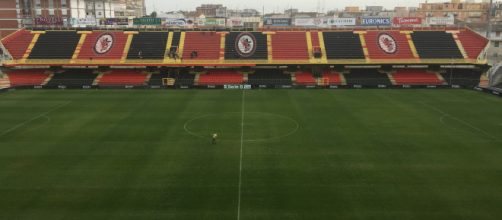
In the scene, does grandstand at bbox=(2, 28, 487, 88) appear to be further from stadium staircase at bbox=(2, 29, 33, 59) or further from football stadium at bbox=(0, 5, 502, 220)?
football stadium at bbox=(0, 5, 502, 220)

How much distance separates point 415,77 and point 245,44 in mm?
21734

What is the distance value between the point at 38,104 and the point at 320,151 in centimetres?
2754

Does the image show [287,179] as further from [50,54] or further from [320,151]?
[50,54]

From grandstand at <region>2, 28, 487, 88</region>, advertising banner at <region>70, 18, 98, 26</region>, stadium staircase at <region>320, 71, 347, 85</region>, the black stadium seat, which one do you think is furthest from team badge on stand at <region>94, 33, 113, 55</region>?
stadium staircase at <region>320, 71, 347, 85</region>

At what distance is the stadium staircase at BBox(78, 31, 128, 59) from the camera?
50.0m

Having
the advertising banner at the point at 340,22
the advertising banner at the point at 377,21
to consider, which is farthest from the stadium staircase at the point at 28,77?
the advertising banner at the point at 377,21

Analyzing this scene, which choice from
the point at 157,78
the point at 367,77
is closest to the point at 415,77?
the point at 367,77

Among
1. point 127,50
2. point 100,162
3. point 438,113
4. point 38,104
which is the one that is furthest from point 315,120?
point 127,50

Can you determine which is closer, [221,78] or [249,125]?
[249,125]

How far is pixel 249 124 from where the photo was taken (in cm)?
2967

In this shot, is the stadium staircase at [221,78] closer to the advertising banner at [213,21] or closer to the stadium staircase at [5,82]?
the advertising banner at [213,21]

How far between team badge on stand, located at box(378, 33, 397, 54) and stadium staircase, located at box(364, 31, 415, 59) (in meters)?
0.33

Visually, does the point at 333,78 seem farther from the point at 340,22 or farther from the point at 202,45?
the point at 202,45

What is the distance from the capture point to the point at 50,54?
49562 millimetres
